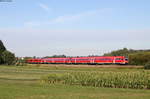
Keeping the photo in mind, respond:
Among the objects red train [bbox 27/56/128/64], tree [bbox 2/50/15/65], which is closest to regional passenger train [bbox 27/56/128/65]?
red train [bbox 27/56/128/64]

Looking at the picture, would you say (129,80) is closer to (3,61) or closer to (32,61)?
(32,61)

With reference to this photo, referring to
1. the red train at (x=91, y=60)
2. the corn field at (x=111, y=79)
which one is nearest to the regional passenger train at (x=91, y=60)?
the red train at (x=91, y=60)

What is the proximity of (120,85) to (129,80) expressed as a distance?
3.65ft

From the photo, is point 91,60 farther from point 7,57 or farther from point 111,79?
point 111,79

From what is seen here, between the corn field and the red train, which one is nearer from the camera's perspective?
the corn field

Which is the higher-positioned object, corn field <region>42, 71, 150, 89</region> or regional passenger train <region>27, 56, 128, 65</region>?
regional passenger train <region>27, 56, 128, 65</region>

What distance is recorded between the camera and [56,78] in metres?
32.9

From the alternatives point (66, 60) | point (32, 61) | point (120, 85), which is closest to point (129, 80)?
point (120, 85)

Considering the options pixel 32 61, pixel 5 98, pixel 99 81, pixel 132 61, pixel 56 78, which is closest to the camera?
pixel 5 98

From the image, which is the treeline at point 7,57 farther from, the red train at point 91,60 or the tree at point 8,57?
the red train at point 91,60

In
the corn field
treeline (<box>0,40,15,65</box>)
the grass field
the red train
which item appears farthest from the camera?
treeline (<box>0,40,15,65</box>)

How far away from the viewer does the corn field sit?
1078 inches

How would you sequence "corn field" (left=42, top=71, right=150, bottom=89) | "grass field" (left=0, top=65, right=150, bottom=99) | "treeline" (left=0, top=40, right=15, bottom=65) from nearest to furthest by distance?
"grass field" (left=0, top=65, right=150, bottom=99) → "corn field" (left=42, top=71, right=150, bottom=89) → "treeline" (left=0, top=40, right=15, bottom=65)

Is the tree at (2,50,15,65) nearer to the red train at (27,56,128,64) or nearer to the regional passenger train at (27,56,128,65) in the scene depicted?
the red train at (27,56,128,64)
